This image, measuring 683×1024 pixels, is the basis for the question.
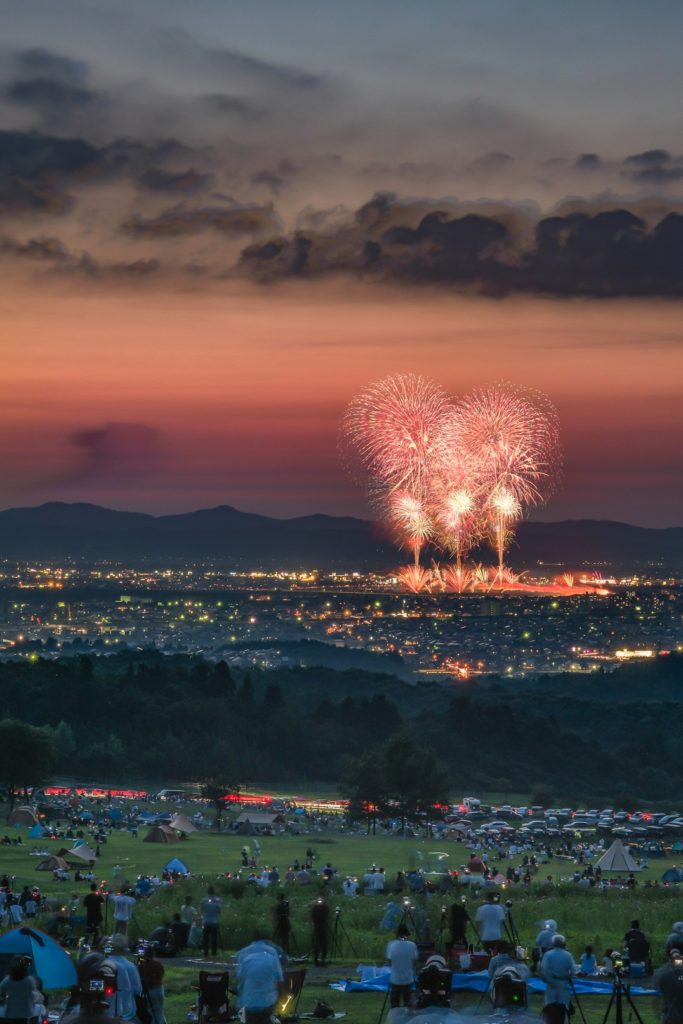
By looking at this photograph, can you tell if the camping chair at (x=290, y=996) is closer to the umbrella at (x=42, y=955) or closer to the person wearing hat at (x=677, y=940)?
the umbrella at (x=42, y=955)

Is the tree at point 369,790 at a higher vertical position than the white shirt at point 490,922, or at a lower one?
lower

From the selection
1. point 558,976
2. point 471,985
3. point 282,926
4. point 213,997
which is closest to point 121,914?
point 282,926

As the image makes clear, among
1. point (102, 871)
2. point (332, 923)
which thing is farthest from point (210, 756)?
point (332, 923)

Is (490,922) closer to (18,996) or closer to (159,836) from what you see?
(18,996)

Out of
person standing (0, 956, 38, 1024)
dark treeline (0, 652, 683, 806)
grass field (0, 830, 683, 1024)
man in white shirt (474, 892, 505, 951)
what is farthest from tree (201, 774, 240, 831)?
person standing (0, 956, 38, 1024)

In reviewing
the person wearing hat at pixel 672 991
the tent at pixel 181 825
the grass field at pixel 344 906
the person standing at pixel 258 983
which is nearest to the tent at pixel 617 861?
the grass field at pixel 344 906

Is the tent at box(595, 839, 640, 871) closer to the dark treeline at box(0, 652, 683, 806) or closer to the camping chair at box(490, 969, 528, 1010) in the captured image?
the camping chair at box(490, 969, 528, 1010)

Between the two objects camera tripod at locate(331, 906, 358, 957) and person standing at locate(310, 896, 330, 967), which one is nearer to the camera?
person standing at locate(310, 896, 330, 967)
